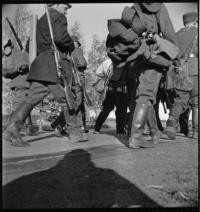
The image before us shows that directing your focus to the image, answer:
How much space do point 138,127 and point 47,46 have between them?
1.35 meters

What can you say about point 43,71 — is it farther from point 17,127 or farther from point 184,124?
point 184,124

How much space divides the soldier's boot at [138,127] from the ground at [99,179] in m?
0.40

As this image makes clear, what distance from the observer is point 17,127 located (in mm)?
4074

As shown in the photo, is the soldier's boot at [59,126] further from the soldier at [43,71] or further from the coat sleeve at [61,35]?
the coat sleeve at [61,35]

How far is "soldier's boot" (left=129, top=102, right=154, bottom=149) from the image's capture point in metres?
3.86

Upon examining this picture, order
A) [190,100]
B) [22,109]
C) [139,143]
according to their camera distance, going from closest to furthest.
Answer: [139,143], [22,109], [190,100]

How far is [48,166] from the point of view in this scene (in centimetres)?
281

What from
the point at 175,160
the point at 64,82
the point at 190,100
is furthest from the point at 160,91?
the point at 175,160

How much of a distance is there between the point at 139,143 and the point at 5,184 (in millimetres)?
1790

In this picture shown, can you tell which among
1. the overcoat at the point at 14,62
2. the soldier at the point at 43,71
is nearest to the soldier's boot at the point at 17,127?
the soldier at the point at 43,71

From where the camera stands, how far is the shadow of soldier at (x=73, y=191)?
211 cm

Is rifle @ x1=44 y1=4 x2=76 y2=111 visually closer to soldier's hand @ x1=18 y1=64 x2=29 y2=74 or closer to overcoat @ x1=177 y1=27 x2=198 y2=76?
soldier's hand @ x1=18 y1=64 x2=29 y2=74

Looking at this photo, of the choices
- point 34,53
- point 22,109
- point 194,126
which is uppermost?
point 34,53

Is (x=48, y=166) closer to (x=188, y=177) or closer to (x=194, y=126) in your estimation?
(x=188, y=177)
